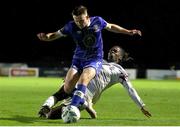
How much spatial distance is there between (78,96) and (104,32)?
41551 millimetres

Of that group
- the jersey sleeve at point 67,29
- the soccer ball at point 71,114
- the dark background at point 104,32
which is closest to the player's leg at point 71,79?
the jersey sleeve at point 67,29

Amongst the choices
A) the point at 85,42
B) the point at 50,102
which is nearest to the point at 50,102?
the point at 50,102

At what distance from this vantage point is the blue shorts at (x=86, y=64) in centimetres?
1040

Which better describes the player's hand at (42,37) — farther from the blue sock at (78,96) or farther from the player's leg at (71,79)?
the blue sock at (78,96)

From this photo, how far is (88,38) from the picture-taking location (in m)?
10.4

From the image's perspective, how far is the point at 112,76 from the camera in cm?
1093

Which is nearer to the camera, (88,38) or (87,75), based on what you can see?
(87,75)

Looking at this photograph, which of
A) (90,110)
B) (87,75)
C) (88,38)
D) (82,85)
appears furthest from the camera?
(90,110)

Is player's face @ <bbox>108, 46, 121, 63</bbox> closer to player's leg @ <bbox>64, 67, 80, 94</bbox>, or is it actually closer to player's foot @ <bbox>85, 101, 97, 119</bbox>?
player's leg @ <bbox>64, 67, 80, 94</bbox>

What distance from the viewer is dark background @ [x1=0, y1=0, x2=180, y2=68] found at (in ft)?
168

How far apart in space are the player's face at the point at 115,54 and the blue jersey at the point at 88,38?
1.73 ft

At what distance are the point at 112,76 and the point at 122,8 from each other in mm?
43638

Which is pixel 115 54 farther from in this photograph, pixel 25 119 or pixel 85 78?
pixel 25 119

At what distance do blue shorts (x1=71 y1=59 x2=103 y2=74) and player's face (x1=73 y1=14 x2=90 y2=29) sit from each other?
616 mm
